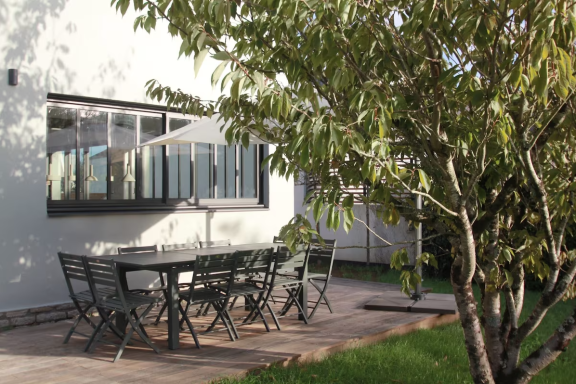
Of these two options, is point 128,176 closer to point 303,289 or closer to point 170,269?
point 170,269

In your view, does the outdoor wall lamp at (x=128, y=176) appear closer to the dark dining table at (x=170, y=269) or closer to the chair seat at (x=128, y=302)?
the dark dining table at (x=170, y=269)

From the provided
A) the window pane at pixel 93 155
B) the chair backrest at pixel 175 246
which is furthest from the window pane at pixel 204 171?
the window pane at pixel 93 155

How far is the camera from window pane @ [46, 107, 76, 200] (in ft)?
24.1

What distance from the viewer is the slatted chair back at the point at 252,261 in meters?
6.14

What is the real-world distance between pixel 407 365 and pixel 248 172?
502cm

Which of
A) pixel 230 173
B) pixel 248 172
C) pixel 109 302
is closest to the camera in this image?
pixel 109 302

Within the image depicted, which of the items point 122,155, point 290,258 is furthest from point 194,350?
point 122,155

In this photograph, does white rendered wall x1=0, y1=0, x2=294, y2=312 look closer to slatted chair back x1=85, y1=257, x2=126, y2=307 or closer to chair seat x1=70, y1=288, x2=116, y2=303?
chair seat x1=70, y1=288, x2=116, y2=303

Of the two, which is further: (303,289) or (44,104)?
(44,104)

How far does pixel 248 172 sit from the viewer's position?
988cm

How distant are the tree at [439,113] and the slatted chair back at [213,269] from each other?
166cm

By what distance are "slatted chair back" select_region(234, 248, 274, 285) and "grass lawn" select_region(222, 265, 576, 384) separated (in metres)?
1.23

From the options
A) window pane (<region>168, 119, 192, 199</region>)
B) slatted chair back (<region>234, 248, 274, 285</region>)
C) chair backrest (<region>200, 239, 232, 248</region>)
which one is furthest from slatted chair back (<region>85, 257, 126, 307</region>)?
window pane (<region>168, 119, 192, 199</region>)

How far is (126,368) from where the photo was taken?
16.7 ft
